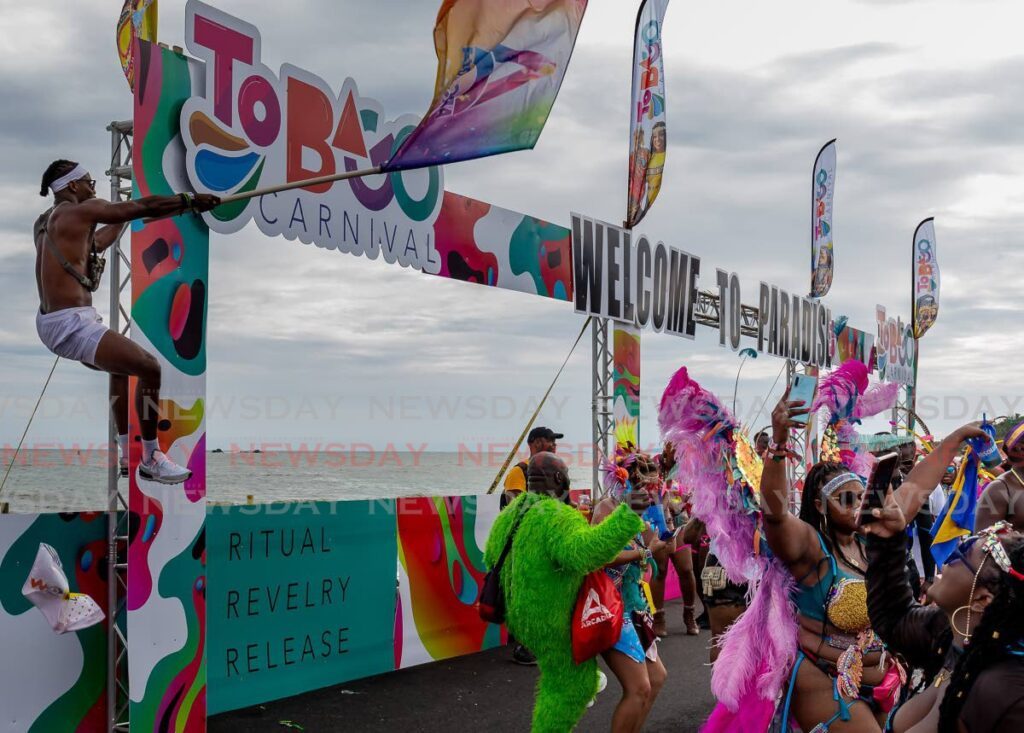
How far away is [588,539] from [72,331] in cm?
257

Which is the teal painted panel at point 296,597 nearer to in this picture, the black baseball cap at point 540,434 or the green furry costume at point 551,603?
the black baseball cap at point 540,434

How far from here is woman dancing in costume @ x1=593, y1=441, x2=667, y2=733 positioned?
4.73 m

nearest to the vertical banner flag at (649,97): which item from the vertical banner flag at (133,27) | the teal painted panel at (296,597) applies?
the teal painted panel at (296,597)

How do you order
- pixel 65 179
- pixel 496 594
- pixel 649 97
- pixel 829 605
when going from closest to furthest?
pixel 829 605
pixel 65 179
pixel 496 594
pixel 649 97

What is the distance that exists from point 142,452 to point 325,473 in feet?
217

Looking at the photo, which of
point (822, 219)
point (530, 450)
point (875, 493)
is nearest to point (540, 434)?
point (530, 450)

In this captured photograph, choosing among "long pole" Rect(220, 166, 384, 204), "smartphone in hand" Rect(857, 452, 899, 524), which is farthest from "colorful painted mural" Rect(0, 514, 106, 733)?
"smartphone in hand" Rect(857, 452, 899, 524)

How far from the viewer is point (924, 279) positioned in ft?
75.5

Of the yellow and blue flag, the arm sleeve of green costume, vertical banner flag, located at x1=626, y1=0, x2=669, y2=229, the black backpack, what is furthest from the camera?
vertical banner flag, located at x1=626, y1=0, x2=669, y2=229

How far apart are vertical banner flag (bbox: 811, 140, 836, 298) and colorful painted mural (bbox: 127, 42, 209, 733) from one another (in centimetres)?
1344

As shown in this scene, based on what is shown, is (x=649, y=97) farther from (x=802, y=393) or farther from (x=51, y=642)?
(x=51, y=642)

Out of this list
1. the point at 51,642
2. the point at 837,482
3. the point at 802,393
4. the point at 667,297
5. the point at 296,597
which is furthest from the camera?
the point at 667,297

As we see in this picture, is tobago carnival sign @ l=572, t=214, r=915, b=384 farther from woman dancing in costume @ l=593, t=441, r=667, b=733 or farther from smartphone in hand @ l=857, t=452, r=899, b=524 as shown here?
smartphone in hand @ l=857, t=452, r=899, b=524

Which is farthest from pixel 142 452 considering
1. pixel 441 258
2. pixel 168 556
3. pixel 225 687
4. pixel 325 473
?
pixel 325 473
